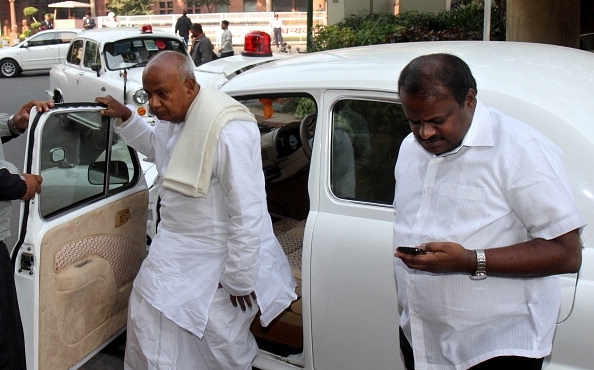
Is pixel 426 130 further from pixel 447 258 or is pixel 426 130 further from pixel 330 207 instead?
pixel 330 207

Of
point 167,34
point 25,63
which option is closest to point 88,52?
point 167,34

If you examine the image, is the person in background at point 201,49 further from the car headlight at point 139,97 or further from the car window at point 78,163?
the car window at point 78,163

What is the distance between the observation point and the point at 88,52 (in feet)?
35.4

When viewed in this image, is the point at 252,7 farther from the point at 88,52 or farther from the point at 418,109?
the point at 418,109

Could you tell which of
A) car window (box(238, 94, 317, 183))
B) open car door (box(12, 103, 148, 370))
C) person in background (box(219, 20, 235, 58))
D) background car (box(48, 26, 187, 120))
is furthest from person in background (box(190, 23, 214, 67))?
open car door (box(12, 103, 148, 370))

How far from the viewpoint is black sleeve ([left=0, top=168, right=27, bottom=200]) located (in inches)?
105

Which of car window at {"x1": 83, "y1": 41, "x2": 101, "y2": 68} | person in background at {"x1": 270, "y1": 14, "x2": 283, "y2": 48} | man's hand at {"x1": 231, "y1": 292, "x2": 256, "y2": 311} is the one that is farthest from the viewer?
person in background at {"x1": 270, "y1": 14, "x2": 283, "y2": 48}

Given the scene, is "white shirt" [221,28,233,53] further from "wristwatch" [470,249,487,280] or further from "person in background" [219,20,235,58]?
"wristwatch" [470,249,487,280]

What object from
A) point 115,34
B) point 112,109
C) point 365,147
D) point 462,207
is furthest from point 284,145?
point 115,34

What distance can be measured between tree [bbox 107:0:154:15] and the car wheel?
74.0 ft

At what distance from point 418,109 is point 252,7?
147ft

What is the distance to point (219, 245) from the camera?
2.96 meters

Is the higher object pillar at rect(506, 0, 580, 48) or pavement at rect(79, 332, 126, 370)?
pillar at rect(506, 0, 580, 48)

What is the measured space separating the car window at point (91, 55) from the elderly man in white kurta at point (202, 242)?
25.3 feet
